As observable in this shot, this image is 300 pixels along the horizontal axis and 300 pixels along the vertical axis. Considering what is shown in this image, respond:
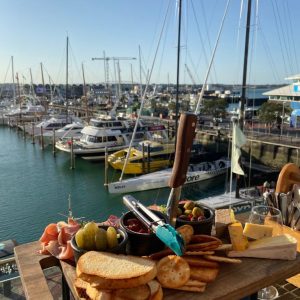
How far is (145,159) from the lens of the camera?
2952 centimetres

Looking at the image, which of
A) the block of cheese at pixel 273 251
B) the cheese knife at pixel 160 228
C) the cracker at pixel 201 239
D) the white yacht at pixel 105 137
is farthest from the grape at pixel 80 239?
the white yacht at pixel 105 137

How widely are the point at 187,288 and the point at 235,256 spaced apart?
0.61 meters

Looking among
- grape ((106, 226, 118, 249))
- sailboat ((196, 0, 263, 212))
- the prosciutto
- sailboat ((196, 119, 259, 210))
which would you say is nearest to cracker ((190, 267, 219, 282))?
grape ((106, 226, 118, 249))

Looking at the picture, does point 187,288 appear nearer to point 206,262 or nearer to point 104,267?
point 206,262

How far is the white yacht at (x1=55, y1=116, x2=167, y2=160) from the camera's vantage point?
34062 mm

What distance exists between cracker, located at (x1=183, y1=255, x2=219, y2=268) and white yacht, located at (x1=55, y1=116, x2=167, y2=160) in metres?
31.4

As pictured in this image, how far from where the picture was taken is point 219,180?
91.1 ft

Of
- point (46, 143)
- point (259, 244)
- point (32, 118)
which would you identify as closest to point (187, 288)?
point (259, 244)

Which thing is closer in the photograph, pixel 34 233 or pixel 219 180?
pixel 34 233

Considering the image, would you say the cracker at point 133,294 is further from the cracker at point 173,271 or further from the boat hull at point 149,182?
the boat hull at point 149,182

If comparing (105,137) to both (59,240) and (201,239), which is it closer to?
(59,240)

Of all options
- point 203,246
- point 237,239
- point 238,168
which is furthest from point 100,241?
point 238,168

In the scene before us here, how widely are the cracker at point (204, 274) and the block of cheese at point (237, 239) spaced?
369mm

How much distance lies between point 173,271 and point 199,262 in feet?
0.78
